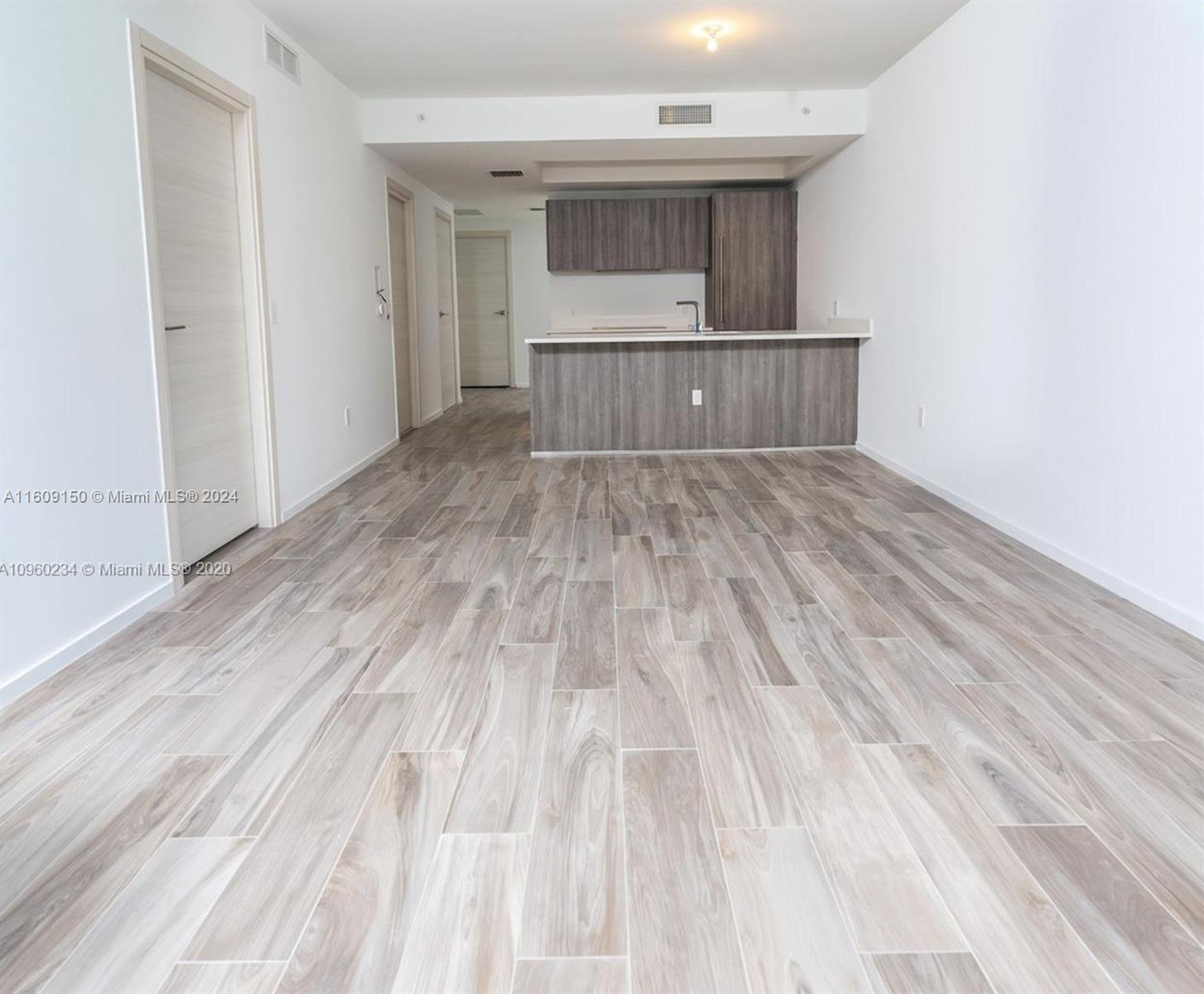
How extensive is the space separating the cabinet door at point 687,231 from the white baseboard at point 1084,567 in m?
3.83

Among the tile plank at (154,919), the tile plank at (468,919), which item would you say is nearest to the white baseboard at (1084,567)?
the tile plank at (468,919)

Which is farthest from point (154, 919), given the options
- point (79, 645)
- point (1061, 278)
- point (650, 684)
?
point (1061, 278)

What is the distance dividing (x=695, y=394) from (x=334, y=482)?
253cm

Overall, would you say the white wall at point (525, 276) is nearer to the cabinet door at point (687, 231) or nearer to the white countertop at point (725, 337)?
the cabinet door at point (687, 231)

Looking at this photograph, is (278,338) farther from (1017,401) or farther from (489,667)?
(1017,401)

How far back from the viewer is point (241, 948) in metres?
1.51

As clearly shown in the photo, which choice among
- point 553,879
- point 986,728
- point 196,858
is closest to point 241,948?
point 196,858

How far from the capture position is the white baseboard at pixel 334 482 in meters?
4.91

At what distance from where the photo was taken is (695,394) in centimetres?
672

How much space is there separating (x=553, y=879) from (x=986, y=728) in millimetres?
1153

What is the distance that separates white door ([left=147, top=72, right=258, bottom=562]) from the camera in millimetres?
3654

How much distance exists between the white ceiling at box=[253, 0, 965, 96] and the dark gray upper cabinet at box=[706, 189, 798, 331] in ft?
6.19

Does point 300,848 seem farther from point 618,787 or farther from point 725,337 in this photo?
point 725,337

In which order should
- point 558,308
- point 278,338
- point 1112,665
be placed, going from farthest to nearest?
point 558,308, point 278,338, point 1112,665
